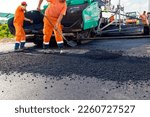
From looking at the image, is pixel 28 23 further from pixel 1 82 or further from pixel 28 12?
pixel 1 82

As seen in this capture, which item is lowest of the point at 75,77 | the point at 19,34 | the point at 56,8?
the point at 75,77

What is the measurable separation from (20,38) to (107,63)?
3969mm

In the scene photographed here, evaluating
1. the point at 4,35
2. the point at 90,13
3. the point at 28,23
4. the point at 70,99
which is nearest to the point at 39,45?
the point at 28,23

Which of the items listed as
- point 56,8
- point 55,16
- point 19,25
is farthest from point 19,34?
point 56,8

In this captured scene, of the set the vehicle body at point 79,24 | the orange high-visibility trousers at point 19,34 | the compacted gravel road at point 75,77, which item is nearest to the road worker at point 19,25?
the orange high-visibility trousers at point 19,34

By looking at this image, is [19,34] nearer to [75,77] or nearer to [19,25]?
[19,25]

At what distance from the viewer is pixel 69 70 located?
604 centimetres

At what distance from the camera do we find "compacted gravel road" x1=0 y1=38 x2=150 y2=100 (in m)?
4.58

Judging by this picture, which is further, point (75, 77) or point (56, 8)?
point (56, 8)

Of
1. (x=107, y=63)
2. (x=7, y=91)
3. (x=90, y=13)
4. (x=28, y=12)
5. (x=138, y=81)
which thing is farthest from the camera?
(x=28, y=12)

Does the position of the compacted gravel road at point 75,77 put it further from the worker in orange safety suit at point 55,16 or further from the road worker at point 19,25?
the road worker at point 19,25

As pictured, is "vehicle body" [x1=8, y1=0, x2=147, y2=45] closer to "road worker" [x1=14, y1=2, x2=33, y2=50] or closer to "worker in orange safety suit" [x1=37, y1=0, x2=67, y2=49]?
"road worker" [x1=14, y1=2, x2=33, y2=50]

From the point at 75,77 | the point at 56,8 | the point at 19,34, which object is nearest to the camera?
the point at 75,77

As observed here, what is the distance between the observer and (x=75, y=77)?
5.54 m
